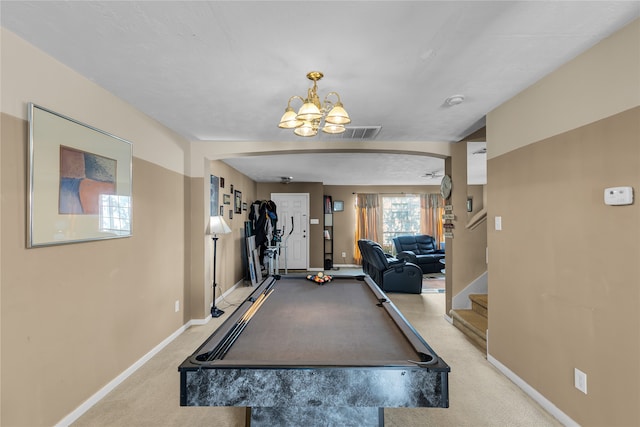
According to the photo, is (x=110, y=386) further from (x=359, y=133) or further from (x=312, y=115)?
(x=359, y=133)

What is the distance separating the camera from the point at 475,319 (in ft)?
12.1

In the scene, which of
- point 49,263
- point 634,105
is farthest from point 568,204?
point 49,263

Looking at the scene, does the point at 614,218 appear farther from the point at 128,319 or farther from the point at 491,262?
the point at 128,319

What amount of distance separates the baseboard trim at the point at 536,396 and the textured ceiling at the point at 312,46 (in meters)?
2.31

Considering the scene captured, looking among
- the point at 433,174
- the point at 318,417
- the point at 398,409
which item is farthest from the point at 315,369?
the point at 433,174

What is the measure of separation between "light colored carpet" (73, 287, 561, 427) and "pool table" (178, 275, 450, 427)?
1.90ft

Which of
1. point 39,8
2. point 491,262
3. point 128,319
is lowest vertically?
point 128,319

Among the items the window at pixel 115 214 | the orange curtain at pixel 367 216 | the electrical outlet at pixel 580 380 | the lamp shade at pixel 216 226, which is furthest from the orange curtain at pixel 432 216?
the window at pixel 115 214

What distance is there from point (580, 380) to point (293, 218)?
663cm

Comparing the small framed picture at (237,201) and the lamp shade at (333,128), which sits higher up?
the lamp shade at (333,128)

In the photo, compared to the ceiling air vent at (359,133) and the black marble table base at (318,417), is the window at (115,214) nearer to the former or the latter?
the black marble table base at (318,417)

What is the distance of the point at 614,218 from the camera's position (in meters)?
1.72

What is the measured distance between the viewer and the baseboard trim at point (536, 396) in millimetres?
2039

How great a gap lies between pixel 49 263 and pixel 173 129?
1981 millimetres
